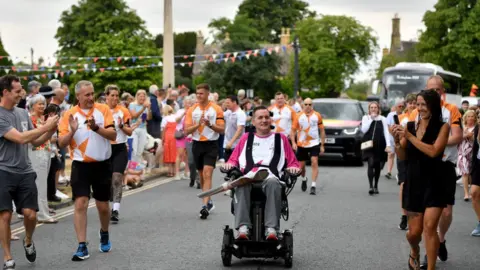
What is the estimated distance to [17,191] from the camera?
882cm

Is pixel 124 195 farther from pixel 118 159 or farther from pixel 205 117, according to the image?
pixel 118 159

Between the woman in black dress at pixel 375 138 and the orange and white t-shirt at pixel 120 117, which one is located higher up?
the orange and white t-shirt at pixel 120 117

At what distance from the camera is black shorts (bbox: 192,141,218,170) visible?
13.8 m

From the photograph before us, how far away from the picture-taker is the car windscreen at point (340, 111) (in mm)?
26438

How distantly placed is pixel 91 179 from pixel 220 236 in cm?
218

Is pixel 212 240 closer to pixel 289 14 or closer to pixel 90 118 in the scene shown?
pixel 90 118

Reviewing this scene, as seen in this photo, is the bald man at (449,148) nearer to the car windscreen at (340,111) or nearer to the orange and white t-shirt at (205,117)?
the orange and white t-shirt at (205,117)

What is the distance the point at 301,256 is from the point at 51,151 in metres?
5.41

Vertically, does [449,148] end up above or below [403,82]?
above

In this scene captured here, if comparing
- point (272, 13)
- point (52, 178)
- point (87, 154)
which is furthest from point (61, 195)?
point (272, 13)

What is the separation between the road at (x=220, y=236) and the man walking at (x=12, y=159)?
657 millimetres

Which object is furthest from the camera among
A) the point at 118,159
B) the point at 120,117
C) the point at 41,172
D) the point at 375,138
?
the point at 375,138

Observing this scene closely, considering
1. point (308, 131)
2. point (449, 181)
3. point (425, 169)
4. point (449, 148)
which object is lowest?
point (308, 131)

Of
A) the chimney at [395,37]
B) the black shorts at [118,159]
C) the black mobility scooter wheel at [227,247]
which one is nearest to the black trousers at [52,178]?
the black shorts at [118,159]
